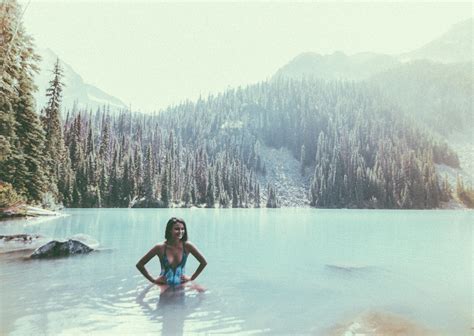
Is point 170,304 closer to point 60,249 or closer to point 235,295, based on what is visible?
point 235,295

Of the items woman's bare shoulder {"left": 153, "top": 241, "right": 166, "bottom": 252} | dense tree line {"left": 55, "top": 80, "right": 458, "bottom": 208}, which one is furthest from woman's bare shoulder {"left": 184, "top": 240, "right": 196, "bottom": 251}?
dense tree line {"left": 55, "top": 80, "right": 458, "bottom": 208}

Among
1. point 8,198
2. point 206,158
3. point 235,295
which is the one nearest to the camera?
point 235,295

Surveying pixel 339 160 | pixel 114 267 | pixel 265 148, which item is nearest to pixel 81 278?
pixel 114 267

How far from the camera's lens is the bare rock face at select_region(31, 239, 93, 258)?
647 inches

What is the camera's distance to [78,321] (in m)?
8.39

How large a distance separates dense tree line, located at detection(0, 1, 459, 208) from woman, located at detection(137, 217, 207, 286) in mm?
15231

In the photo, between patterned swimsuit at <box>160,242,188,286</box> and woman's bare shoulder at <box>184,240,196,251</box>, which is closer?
woman's bare shoulder at <box>184,240,196,251</box>

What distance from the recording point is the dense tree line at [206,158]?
4542 cm

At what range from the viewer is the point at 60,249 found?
17.1 metres

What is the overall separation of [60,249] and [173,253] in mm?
8670

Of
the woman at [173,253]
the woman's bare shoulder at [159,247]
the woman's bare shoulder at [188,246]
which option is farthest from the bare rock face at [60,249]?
the woman's bare shoulder at [188,246]

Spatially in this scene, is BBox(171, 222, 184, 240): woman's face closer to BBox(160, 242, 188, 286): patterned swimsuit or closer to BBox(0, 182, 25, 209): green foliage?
BBox(160, 242, 188, 286): patterned swimsuit

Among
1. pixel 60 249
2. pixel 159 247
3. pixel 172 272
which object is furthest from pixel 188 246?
pixel 60 249

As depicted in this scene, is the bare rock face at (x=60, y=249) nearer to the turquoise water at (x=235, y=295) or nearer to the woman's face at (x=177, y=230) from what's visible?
the turquoise water at (x=235, y=295)
